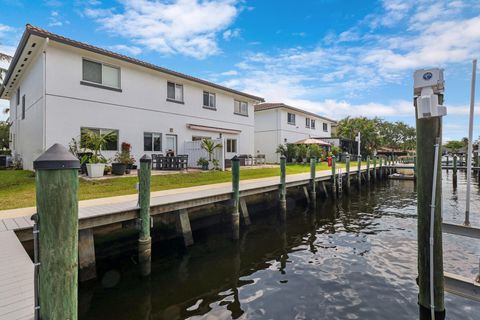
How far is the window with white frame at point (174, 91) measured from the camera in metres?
17.9

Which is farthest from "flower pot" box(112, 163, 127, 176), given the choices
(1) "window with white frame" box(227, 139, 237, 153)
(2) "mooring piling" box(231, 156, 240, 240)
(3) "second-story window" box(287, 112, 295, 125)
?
(3) "second-story window" box(287, 112, 295, 125)

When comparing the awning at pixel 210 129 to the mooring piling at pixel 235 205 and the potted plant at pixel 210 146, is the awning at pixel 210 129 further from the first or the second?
the mooring piling at pixel 235 205

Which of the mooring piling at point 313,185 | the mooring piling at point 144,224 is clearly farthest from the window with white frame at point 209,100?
the mooring piling at point 144,224

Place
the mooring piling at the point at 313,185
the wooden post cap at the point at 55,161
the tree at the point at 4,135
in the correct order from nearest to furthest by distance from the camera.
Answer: the wooden post cap at the point at 55,161
the mooring piling at the point at 313,185
the tree at the point at 4,135

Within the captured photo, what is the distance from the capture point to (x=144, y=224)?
5.94 meters

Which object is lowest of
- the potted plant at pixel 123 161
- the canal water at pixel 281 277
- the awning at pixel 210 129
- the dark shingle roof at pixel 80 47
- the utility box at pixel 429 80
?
the canal water at pixel 281 277

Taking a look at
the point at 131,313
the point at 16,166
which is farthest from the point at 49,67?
the point at 131,313

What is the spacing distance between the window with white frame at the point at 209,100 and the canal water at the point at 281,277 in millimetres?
12547

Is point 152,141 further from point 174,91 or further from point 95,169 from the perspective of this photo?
point 95,169

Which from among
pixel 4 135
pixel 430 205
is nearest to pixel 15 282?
pixel 430 205

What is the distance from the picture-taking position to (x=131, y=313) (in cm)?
461

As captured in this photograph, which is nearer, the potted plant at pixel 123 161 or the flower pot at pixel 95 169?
the flower pot at pixel 95 169

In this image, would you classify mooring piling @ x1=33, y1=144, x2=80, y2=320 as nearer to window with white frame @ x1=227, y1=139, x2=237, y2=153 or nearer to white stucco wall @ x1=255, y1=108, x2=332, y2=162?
window with white frame @ x1=227, y1=139, x2=237, y2=153

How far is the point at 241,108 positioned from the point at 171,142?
829cm
